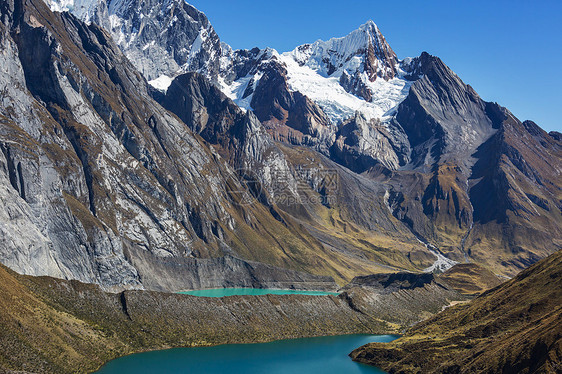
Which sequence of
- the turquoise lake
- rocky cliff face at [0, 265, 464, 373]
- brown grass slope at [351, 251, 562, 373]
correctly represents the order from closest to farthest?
brown grass slope at [351, 251, 562, 373]
rocky cliff face at [0, 265, 464, 373]
the turquoise lake

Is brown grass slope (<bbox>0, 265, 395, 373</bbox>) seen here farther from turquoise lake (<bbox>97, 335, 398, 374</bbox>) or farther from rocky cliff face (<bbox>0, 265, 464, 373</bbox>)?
turquoise lake (<bbox>97, 335, 398, 374</bbox>)

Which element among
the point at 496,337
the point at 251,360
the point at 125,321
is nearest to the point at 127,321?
the point at 125,321

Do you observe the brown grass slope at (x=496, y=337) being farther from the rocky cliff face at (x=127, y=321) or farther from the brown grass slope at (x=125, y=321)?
the brown grass slope at (x=125, y=321)

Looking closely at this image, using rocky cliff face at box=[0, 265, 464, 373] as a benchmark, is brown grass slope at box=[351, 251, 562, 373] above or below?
below

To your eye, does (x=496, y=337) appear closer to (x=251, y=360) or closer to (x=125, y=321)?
(x=251, y=360)

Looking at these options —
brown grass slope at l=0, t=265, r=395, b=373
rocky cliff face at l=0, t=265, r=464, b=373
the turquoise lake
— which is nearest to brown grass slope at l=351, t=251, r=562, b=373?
the turquoise lake
